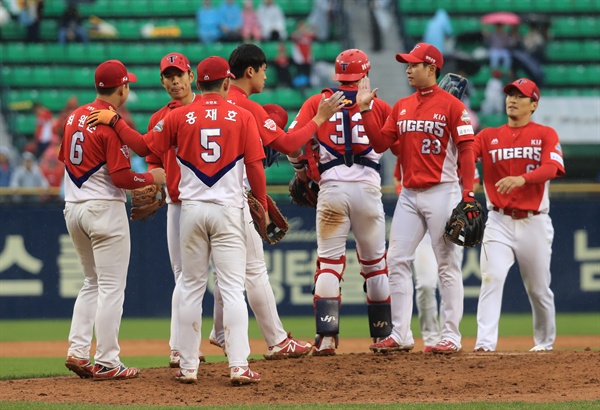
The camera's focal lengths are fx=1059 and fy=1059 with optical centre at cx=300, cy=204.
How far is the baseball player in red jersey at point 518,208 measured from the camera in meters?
8.69

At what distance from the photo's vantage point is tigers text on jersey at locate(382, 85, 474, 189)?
26.1ft

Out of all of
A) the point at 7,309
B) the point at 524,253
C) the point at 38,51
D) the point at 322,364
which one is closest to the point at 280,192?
the point at 7,309

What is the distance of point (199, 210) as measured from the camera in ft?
22.1

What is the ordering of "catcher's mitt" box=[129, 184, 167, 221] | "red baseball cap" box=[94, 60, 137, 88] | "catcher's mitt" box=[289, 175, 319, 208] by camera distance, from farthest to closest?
"catcher's mitt" box=[289, 175, 319, 208], "catcher's mitt" box=[129, 184, 167, 221], "red baseball cap" box=[94, 60, 137, 88]

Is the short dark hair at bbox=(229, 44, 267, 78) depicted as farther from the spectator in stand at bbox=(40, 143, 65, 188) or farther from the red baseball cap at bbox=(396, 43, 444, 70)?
the spectator in stand at bbox=(40, 143, 65, 188)

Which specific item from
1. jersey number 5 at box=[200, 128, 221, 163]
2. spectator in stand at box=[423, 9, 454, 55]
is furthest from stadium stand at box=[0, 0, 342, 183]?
jersey number 5 at box=[200, 128, 221, 163]

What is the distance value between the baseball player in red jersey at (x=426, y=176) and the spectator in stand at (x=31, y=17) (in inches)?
520

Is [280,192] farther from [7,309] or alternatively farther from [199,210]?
[199,210]

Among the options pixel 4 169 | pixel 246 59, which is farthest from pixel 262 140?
pixel 4 169

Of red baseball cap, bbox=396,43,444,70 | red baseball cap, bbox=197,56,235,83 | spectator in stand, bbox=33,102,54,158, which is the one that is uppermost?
spectator in stand, bbox=33,102,54,158

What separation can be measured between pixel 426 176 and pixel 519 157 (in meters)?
1.16

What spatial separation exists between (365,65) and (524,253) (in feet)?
6.93

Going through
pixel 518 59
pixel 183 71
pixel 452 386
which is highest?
pixel 518 59

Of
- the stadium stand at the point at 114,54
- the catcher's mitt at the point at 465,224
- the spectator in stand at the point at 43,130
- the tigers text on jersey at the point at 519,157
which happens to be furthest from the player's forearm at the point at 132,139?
the stadium stand at the point at 114,54
